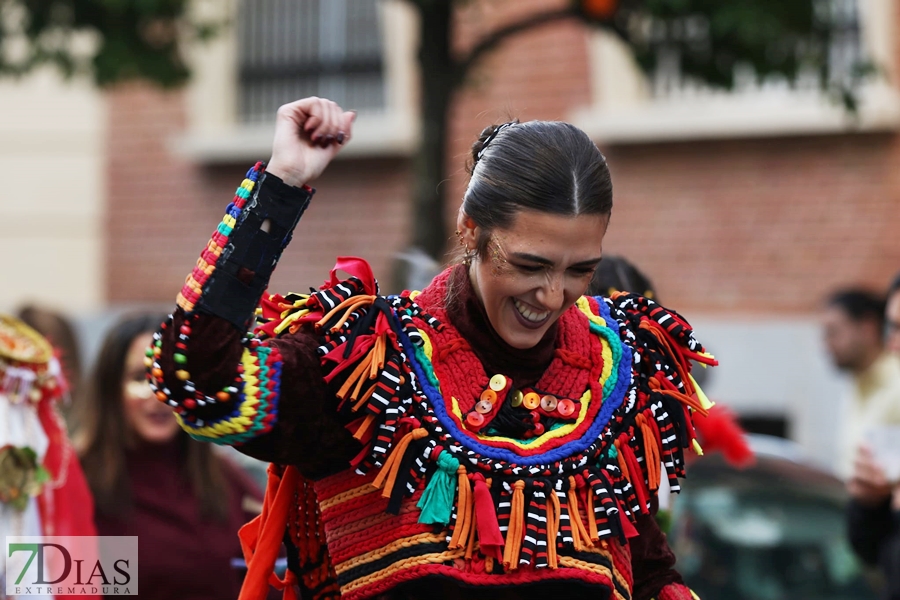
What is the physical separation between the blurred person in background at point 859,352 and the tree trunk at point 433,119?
208cm

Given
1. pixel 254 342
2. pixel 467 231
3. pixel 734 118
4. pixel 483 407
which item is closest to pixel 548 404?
pixel 483 407

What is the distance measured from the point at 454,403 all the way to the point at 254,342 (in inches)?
16.7

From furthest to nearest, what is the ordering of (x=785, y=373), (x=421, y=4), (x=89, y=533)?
(x=785, y=373), (x=421, y=4), (x=89, y=533)

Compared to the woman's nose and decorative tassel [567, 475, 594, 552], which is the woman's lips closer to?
the woman's nose

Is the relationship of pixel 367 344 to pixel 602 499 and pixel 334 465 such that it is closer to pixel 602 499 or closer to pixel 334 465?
pixel 334 465

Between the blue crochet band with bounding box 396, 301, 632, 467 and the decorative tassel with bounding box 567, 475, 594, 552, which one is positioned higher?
the blue crochet band with bounding box 396, 301, 632, 467

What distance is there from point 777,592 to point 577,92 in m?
4.87

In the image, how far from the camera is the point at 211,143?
10.6 meters

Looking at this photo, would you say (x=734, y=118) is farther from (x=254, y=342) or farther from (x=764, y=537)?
(x=254, y=342)

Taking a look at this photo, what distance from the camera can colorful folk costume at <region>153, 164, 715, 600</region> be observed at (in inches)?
92.7

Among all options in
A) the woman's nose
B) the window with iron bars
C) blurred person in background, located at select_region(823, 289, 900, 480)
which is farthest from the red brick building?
the woman's nose

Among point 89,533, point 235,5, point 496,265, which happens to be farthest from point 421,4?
point 496,265

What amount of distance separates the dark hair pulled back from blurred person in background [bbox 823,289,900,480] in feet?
14.3

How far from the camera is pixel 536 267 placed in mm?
2529
